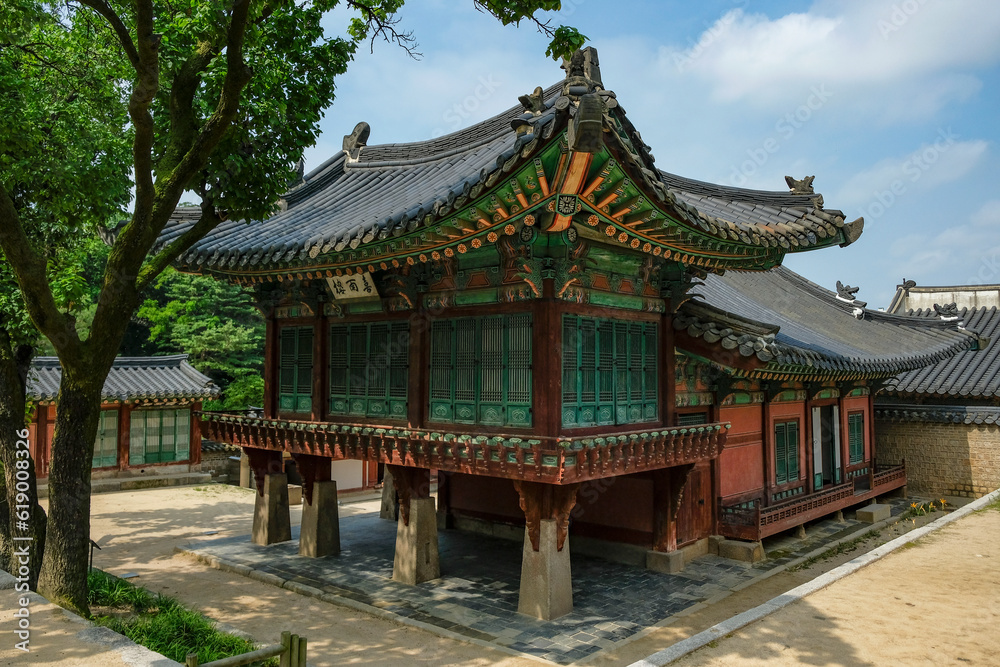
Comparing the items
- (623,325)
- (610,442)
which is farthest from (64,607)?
(623,325)

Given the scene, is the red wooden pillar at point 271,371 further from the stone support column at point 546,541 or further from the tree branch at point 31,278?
the stone support column at point 546,541

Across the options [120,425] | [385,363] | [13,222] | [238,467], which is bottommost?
[238,467]

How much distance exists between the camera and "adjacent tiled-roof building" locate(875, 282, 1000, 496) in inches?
836

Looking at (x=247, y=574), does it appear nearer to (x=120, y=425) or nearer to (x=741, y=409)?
(x=741, y=409)

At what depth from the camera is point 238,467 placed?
95.6ft

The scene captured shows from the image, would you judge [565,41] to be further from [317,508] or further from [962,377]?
[962,377]

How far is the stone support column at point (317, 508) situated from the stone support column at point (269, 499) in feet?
4.01

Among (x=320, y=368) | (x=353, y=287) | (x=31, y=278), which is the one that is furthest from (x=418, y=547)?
(x=31, y=278)

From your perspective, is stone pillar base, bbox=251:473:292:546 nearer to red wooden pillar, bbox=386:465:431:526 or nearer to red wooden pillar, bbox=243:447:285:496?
red wooden pillar, bbox=243:447:285:496


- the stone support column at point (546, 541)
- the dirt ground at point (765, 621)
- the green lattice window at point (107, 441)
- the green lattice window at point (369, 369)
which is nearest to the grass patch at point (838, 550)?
the dirt ground at point (765, 621)

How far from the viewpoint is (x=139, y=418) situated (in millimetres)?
26109

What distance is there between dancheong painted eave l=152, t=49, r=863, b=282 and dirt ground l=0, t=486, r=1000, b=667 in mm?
5477

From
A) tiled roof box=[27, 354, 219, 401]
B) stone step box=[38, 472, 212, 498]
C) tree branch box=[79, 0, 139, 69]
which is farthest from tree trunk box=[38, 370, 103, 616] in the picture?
tiled roof box=[27, 354, 219, 401]

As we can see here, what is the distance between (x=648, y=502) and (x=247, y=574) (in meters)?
7.82
